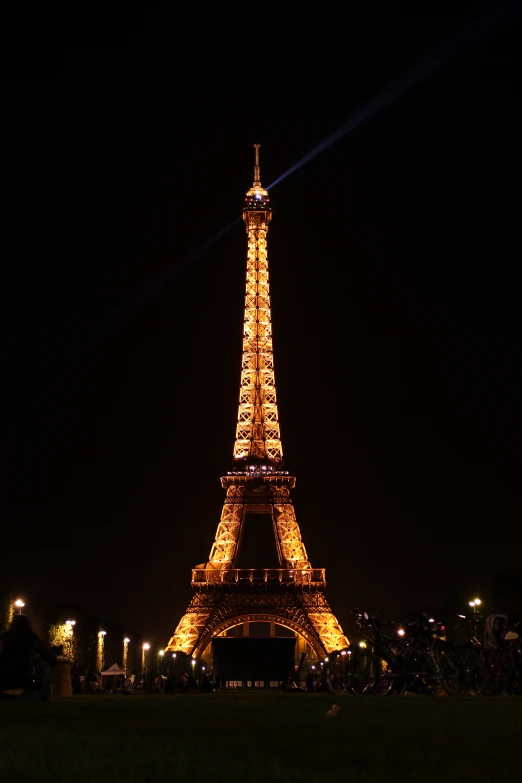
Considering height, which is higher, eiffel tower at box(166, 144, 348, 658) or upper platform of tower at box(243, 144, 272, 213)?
upper platform of tower at box(243, 144, 272, 213)

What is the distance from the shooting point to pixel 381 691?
91.3 ft

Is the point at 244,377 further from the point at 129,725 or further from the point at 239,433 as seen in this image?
the point at 129,725

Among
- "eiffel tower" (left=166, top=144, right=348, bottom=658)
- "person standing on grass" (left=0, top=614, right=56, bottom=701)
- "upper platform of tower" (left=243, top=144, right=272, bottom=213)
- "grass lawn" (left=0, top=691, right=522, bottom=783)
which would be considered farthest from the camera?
"upper platform of tower" (left=243, top=144, right=272, bottom=213)

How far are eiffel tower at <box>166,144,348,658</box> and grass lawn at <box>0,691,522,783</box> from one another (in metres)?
70.2

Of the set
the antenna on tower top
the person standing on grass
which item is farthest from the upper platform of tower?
the person standing on grass

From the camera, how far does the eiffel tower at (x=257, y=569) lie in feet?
283

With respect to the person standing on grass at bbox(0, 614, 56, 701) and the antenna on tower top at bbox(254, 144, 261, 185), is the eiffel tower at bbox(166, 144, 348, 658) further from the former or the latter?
the person standing on grass at bbox(0, 614, 56, 701)

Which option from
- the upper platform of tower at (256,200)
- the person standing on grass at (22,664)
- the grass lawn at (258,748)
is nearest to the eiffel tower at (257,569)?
the upper platform of tower at (256,200)

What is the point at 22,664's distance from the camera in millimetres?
19297

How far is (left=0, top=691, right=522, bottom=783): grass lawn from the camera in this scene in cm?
768

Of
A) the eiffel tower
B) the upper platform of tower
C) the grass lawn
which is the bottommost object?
the grass lawn

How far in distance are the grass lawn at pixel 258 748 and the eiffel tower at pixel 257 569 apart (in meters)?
70.2

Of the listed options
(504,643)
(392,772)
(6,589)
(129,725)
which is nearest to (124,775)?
(392,772)

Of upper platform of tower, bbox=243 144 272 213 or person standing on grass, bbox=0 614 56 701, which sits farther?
upper platform of tower, bbox=243 144 272 213
